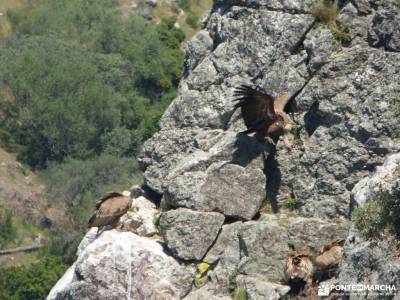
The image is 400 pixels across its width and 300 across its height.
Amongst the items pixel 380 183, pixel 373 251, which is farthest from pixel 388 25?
pixel 373 251

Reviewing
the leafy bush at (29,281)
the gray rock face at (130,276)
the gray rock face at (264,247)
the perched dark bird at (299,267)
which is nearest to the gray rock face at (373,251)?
the gray rock face at (264,247)

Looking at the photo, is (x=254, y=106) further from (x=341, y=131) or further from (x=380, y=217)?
(x=380, y=217)

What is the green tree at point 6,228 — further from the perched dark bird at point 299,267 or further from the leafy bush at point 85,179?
the perched dark bird at point 299,267

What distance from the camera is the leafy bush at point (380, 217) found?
2112 cm

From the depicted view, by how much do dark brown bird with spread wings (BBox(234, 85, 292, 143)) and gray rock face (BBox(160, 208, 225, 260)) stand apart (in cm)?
234

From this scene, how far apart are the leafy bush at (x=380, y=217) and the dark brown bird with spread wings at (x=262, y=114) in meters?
3.63

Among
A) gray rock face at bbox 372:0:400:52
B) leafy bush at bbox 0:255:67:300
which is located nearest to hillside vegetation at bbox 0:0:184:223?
leafy bush at bbox 0:255:67:300

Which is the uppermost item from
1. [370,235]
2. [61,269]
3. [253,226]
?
[370,235]

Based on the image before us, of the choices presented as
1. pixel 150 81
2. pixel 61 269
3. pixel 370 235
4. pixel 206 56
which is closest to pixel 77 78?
pixel 150 81

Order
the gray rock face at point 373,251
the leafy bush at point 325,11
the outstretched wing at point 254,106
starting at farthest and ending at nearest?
1. the leafy bush at point 325,11
2. the outstretched wing at point 254,106
3. the gray rock face at point 373,251

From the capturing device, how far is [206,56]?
27031 mm

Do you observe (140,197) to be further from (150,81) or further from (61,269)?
(150,81)

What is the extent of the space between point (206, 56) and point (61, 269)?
21.1 meters

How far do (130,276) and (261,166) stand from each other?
331 centimetres
